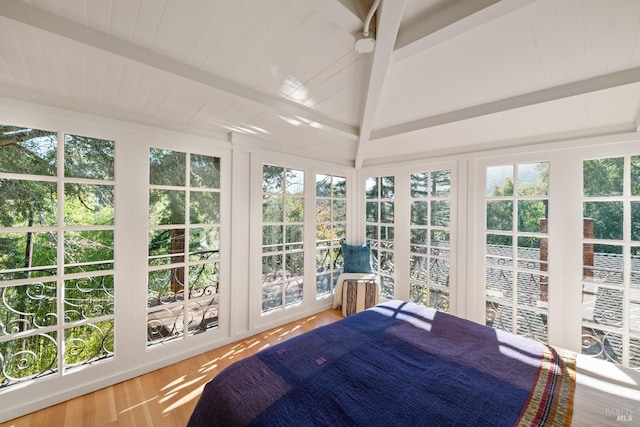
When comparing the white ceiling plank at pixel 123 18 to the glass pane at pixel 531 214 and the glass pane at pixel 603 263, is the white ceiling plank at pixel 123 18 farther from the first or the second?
the glass pane at pixel 603 263

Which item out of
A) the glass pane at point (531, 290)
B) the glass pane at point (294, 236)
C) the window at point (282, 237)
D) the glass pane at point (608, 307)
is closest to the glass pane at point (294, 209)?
the window at point (282, 237)

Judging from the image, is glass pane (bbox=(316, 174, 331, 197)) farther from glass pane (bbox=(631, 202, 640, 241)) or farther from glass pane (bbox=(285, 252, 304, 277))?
glass pane (bbox=(631, 202, 640, 241))

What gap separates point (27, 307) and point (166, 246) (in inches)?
36.0

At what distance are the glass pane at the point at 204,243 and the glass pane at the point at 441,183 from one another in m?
2.55

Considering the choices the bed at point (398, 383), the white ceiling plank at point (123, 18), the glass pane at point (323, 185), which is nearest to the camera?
the bed at point (398, 383)

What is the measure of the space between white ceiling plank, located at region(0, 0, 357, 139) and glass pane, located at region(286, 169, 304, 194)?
1.13 metres

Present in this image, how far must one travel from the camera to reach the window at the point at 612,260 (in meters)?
2.07

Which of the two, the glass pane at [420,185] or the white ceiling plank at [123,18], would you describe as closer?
the white ceiling plank at [123,18]

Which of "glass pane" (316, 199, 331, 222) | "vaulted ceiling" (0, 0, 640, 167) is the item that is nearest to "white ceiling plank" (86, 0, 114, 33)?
"vaulted ceiling" (0, 0, 640, 167)

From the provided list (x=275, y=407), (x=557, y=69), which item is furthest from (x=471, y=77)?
(x=275, y=407)

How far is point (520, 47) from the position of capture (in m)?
1.39

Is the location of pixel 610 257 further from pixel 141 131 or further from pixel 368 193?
pixel 141 131

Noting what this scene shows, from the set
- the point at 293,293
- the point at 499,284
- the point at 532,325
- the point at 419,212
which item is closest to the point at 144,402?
the point at 293,293

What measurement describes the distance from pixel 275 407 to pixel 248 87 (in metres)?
1.91
